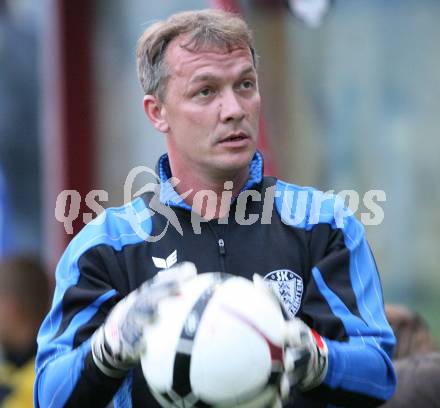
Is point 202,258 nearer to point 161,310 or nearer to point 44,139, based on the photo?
point 161,310

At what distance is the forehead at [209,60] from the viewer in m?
3.42

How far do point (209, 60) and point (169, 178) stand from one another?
0.42 m

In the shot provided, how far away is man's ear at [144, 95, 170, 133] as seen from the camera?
3617mm

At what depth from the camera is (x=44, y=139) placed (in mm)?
8742

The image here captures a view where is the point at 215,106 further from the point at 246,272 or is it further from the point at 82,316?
the point at 82,316

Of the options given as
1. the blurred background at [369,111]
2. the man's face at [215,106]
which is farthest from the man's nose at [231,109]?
the blurred background at [369,111]

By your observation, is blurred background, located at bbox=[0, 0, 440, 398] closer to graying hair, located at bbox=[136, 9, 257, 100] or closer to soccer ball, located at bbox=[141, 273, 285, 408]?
graying hair, located at bbox=[136, 9, 257, 100]

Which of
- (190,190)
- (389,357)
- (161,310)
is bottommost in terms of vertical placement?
(389,357)

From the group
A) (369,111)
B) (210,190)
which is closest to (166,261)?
(210,190)

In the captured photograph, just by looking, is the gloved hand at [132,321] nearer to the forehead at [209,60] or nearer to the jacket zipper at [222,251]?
A: the jacket zipper at [222,251]

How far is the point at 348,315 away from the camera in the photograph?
329cm

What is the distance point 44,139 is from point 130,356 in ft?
19.6

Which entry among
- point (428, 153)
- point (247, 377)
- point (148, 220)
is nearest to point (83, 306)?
point (148, 220)

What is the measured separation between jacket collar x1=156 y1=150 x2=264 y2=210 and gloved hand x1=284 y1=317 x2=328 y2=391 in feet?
2.19
